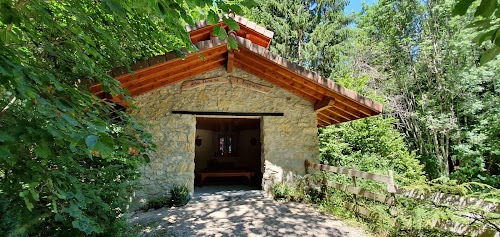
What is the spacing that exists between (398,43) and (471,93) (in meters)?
3.60

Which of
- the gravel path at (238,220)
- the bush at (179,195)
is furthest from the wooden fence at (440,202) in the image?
the bush at (179,195)

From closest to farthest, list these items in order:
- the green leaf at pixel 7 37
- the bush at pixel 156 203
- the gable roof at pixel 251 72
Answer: the green leaf at pixel 7 37 → the gable roof at pixel 251 72 → the bush at pixel 156 203

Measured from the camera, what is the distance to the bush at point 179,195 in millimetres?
4418

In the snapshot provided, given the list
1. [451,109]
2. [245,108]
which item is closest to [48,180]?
[245,108]

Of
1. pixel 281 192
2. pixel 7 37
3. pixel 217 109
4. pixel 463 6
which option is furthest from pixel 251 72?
pixel 463 6

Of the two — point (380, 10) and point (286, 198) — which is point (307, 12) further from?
point (286, 198)

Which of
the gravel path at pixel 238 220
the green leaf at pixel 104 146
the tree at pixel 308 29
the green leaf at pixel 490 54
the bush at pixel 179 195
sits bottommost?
the gravel path at pixel 238 220

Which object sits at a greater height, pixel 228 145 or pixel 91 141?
pixel 228 145

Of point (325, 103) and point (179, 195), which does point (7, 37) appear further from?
point (325, 103)

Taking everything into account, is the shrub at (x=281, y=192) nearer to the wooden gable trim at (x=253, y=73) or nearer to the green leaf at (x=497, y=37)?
the wooden gable trim at (x=253, y=73)

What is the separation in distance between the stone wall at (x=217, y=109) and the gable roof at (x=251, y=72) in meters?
0.17

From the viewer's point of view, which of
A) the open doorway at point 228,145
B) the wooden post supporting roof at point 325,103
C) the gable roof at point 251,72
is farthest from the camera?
the open doorway at point 228,145

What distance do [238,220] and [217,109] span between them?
2.35m

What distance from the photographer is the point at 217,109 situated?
508 centimetres
